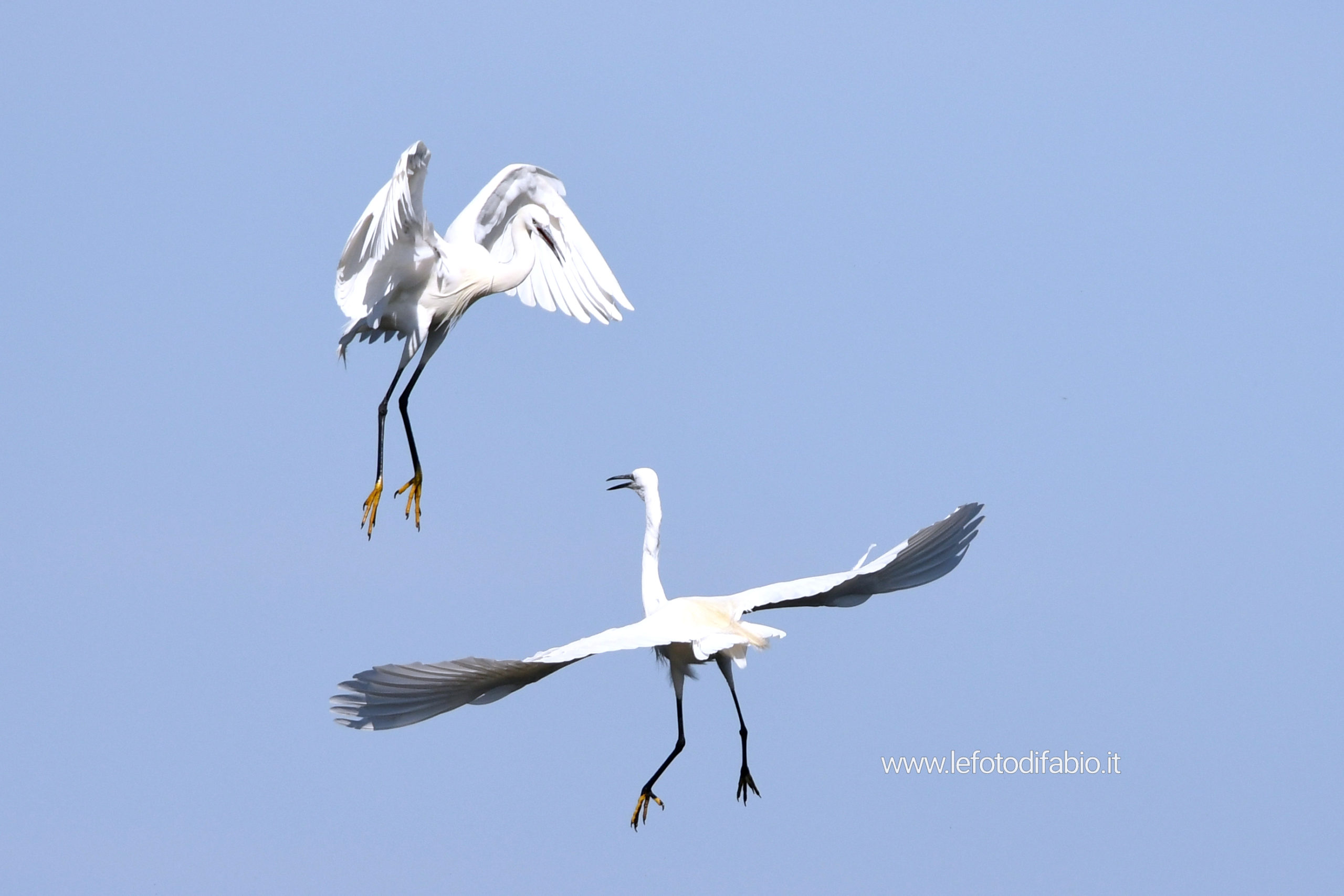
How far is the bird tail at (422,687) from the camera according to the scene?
12.3 metres

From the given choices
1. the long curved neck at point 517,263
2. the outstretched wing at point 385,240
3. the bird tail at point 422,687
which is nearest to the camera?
the bird tail at point 422,687

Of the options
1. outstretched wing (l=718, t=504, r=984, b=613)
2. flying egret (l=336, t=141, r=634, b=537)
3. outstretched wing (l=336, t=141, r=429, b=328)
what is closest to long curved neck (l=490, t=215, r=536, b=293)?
flying egret (l=336, t=141, r=634, b=537)

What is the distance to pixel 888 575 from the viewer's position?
15.2 metres

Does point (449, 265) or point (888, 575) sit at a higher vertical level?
point (449, 265)

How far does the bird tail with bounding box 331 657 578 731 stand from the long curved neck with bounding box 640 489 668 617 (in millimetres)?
1627

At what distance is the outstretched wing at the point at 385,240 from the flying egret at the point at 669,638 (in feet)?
7.00

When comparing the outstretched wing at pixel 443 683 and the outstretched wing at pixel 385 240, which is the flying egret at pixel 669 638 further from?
the outstretched wing at pixel 385 240

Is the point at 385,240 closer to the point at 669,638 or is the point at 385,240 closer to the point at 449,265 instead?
the point at 449,265

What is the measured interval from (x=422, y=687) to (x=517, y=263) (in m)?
4.12

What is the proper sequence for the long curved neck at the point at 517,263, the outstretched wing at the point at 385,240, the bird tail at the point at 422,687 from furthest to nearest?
1. the long curved neck at the point at 517,263
2. the outstretched wing at the point at 385,240
3. the bird tail at the point at 422,687

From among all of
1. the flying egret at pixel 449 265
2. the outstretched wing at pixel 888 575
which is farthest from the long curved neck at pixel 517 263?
the outstretched wing at pixel 888 575

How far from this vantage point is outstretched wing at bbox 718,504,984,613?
14.4m

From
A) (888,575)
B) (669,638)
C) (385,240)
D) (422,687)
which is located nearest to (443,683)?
(422,687)

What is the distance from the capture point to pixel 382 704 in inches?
498
